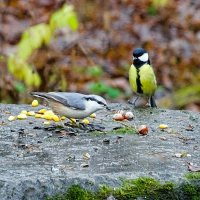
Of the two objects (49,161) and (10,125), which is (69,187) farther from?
(10,125)

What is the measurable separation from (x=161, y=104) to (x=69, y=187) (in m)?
4.82

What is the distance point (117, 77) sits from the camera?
9156 millimetres

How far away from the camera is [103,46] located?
10008mm

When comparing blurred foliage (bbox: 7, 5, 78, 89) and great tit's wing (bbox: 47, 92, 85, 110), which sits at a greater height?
blurred foliage (bbox: 7, 5, 78, 89)

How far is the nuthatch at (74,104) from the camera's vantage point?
4078 millimetres

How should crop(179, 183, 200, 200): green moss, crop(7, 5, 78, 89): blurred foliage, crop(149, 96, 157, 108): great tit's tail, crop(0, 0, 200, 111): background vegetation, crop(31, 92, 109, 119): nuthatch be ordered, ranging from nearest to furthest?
crop(179, 183, 200, 200): green moss
crop(31, 92, 109, 119): nuthatch
crop(149, 96, 157, 108): great tit's tail
crop(7, 5, 78, 89): blurred foliage
crop(0, 0, 200, 111): background vegetation

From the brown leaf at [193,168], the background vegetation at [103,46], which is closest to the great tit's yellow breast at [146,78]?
the background vegetation at [103,46]

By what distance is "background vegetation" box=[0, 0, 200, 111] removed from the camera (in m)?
7.48

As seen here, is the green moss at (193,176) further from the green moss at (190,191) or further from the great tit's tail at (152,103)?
the great tit's tail at (152,103)

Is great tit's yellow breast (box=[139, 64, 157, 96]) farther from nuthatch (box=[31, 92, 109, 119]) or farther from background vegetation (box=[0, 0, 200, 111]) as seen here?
background vegetation (box=[0, 0, 200, 111])

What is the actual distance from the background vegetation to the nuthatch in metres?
2.47

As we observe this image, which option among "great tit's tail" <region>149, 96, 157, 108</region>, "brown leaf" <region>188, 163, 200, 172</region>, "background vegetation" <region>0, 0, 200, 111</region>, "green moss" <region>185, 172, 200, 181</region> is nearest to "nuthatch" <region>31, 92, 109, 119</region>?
"brown leaf" <region>188, 163, 200, 172</region>

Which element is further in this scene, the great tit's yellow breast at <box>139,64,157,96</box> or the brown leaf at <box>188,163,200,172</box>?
the great tit's yellow breast at <box>139,64,157,96</box>

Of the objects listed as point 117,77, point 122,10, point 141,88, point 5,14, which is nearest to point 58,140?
point 141,88
